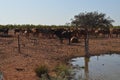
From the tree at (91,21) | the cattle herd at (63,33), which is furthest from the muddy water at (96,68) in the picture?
the cattle herd at (63,33)

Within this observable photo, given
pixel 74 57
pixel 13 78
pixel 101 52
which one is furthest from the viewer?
pixel 101 52

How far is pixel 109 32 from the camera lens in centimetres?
4006

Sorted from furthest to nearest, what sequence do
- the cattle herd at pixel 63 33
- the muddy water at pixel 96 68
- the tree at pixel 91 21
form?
the cattle herd at pixel 63 33, the tree at pixel 91 21, the muddy water at pixel 96 68

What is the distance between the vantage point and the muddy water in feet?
43.6

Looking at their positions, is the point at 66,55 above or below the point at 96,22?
below

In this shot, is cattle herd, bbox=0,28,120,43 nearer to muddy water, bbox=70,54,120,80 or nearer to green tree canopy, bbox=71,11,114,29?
green tree canopy, bbox=71,11,114,29

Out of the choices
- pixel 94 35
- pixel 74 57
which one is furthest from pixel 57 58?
pixel 94 35

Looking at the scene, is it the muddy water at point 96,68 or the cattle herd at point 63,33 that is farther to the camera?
the cattle herd at point 63,33

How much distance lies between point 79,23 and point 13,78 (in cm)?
1134

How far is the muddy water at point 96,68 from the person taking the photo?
13.3 m

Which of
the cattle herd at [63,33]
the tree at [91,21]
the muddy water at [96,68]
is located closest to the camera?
the muddy water at [96,68]

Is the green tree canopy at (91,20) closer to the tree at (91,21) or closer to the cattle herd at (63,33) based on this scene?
the tree at (91,21)

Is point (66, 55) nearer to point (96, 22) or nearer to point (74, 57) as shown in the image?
point (74, 57)

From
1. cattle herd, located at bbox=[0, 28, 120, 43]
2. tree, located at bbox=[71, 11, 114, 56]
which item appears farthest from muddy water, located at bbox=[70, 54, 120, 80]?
cattle herd, located at bbox=[0, 28, 120, 43]
